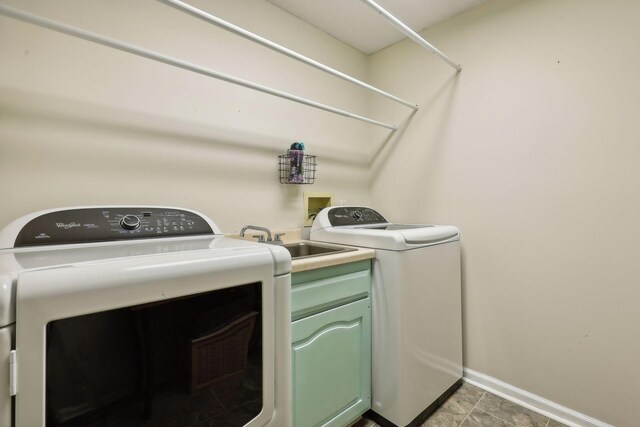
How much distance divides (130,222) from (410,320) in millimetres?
1347

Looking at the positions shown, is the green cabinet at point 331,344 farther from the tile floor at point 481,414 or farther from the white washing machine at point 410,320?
the tile floor at point 481,414

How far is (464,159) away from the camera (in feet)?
6.33

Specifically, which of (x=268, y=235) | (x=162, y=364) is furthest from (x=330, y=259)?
(x=162, y=364)

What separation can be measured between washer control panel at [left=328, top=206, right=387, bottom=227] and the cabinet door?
582 mm

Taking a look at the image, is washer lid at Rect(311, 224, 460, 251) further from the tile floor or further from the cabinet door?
the tile floor

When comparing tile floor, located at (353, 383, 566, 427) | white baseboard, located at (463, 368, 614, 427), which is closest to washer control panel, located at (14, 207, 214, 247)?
tile floor, located at (353, 383, 566, 427)

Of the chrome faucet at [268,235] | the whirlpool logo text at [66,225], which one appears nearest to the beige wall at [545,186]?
the chrome faucet at [268,235]

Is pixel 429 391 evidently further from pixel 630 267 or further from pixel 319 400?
pixel 630 267

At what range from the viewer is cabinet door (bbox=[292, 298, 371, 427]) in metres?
1.23

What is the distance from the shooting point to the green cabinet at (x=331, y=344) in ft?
4.03

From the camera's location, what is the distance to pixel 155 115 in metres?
1.44

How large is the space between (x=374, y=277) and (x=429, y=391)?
2.33 feet

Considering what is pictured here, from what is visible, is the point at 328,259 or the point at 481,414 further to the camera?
the point at 481,414

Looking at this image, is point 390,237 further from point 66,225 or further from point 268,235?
point 66,225
